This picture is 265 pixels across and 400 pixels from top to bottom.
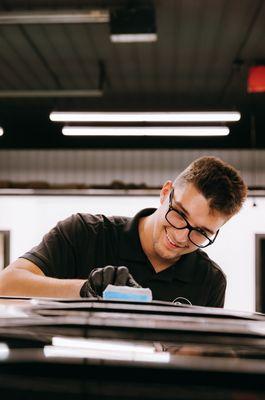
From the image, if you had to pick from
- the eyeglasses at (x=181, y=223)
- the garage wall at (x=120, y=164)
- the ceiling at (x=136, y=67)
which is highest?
the ceiling at (x=136, y=67)

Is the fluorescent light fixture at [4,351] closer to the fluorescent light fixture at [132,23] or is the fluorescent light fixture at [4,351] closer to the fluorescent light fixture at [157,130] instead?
the fluorescent light fixture at [132,23]

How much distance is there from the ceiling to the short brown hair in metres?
3.43

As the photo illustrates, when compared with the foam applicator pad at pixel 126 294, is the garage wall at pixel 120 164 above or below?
above

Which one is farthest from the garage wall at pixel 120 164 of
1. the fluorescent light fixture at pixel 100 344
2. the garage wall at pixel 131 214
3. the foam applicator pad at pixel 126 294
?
the fluorescent light fixture at pixel 100 344

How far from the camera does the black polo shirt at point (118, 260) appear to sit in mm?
1979

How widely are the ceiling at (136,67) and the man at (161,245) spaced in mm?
3239

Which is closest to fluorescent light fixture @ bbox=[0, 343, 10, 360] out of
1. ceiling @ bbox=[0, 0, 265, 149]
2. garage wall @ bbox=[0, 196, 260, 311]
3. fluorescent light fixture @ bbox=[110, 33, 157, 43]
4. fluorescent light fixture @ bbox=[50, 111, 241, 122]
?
fluorescent light fixture @ bbox=[110, 33, 157, 43]

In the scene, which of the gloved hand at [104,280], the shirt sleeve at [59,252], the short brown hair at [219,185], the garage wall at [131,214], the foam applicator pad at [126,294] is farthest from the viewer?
the garage wall at [131,214]

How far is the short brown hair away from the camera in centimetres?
173

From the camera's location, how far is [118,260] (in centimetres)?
202

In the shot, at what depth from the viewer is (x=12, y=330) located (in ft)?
1.82

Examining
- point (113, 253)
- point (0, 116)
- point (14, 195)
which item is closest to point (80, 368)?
point (113, 253)

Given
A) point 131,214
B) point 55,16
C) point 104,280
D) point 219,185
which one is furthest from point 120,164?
point 104,280

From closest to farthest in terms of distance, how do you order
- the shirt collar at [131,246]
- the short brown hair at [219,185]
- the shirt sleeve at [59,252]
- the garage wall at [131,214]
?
1. the short brown hair at [219,185]
2. the shirt sleeve at [59,252]
3. the shirt collar at [131,246]
4. the garage wall at [131,214]
